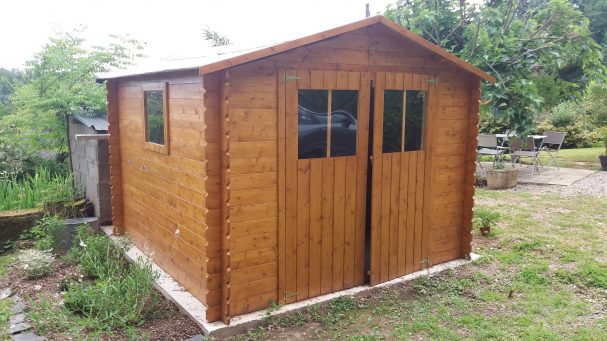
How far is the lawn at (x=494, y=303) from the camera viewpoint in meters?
4.18

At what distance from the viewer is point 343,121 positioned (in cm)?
457

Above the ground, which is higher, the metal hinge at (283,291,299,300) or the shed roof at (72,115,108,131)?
the shed roof at (72,115,108,131)

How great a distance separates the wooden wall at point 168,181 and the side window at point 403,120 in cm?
187

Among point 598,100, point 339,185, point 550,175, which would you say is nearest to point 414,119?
point 339,185

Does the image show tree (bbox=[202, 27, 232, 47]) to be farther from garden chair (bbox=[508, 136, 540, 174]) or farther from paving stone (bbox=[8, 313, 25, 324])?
paving stone (bbox=[8, 313, 25, 324])

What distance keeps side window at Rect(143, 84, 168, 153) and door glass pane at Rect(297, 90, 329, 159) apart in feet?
4.66

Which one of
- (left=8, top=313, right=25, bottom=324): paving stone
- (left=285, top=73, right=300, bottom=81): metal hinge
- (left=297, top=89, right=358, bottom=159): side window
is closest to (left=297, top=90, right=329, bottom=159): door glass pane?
(left=297, top=89, right=358, bottom=159): side window

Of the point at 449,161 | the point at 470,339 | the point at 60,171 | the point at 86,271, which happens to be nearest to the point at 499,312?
the point at 470,339

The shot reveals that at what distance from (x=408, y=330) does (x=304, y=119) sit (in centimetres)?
203

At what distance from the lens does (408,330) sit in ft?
13.9

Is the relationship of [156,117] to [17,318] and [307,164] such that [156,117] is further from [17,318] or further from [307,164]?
[17,318]

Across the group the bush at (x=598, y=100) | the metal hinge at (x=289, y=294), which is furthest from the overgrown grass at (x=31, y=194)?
the bush at (x=598, y=100)

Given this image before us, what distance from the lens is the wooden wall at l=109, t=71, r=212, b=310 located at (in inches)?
170

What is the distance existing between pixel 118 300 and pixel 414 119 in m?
3.31
